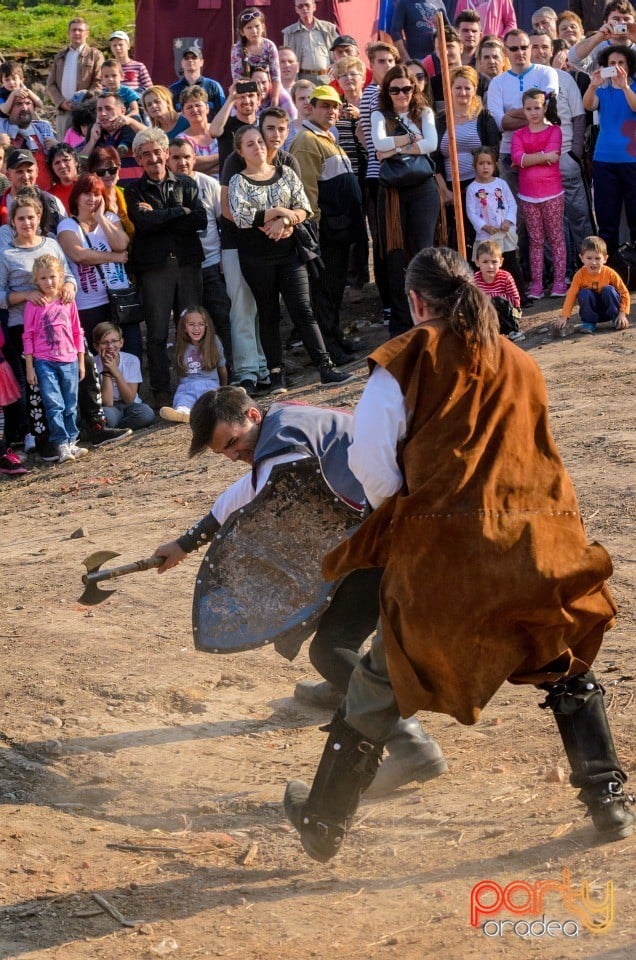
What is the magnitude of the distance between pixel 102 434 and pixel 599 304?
13.6ft

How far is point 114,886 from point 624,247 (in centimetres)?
831

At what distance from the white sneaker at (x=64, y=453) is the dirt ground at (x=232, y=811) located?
2380 millimetres

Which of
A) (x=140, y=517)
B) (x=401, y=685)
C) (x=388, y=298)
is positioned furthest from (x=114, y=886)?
(x=388, y=298)

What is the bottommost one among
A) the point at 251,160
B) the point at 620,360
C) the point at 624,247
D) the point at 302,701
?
the point at 302,701

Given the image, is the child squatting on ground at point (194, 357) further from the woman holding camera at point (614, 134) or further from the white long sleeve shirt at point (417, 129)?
the woman holding camera at point (614, 134)

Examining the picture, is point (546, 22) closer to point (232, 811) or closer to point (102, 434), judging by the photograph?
point (102, 434)

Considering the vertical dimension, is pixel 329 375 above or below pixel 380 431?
below

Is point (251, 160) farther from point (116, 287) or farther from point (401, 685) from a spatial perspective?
point (401, 685)

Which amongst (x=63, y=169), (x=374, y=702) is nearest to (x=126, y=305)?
(x=63, y=169)

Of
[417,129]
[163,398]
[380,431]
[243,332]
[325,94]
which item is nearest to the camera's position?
[380,431]

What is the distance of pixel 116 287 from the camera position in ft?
34.8

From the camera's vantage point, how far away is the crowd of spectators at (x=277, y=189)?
33.9 feet

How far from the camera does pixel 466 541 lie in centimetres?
387

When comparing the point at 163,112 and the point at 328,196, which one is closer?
the point at 328,196
